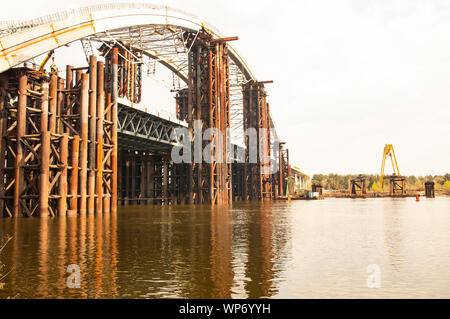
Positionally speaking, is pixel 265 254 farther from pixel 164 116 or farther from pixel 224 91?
pixel 224 91

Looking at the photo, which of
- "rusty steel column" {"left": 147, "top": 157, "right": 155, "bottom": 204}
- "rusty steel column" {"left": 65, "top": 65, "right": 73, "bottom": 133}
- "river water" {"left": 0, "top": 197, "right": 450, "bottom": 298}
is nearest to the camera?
"river water" {"left": 0, "top": 197, "right": 450, "bottom": 298}

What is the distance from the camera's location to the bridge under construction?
110 feet

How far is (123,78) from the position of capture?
66.9 m

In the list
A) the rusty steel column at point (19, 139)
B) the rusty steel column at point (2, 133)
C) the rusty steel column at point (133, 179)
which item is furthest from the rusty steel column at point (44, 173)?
the rusty steel column at point (133, 179)

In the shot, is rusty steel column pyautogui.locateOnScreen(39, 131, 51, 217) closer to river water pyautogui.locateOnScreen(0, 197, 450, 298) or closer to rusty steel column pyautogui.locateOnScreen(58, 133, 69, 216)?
rusty steel column pyautogui.locateOnScreen(58, 133, 69, 216)

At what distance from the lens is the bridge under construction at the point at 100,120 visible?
3344 cm

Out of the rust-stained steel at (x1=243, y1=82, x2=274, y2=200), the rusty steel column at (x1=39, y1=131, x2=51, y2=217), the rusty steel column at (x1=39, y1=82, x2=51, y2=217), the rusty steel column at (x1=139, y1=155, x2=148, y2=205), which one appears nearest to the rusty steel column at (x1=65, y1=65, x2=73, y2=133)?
the rusty steel column at (x1=39, y1=82, x2=51, y2=217)

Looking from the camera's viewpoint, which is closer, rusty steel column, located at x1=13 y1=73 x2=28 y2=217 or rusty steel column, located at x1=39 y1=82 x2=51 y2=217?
rusty steel column, located at x1=39 y1=82 x2=51 y2=217

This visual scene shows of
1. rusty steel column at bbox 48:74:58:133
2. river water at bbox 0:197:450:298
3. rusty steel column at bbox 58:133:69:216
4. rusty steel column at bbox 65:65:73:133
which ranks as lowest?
river water at bbox 0:197:450:298

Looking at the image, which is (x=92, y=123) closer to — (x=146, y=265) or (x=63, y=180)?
(x=63, y=180)

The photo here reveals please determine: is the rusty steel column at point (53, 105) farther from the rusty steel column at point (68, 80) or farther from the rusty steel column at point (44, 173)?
the rusty steel column at point (68, 80)

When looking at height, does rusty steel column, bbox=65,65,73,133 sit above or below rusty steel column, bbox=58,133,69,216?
above

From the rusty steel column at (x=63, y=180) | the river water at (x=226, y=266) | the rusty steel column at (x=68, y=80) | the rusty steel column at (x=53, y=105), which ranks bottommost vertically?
the river water at (x=226, y=266)
